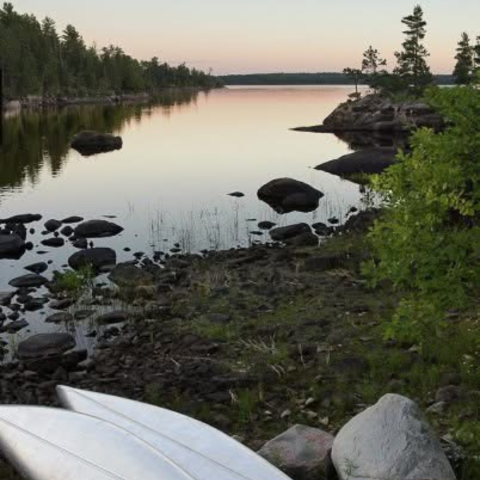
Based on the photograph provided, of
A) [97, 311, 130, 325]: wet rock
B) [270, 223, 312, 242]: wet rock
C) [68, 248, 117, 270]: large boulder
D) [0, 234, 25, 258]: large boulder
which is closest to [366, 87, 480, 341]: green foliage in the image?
[97, 311, 130, 325]: wet rock

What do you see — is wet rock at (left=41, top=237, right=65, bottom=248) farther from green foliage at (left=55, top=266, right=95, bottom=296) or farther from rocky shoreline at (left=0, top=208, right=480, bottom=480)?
green foliage at (left=55, top=266, right=95, bottom=296)

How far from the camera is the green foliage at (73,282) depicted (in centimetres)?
1672

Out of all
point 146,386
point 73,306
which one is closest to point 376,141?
point 73,306

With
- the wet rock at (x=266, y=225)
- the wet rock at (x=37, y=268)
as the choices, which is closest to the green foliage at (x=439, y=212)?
the wet rock at (x=37, y=268)

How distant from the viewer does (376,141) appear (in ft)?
212

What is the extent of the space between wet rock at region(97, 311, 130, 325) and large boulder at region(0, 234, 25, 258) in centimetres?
796

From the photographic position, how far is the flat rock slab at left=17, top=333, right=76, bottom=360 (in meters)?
12.6

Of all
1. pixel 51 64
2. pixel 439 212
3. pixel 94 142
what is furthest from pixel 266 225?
pixel 51 64

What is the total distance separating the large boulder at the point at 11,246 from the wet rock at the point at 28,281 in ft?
11.1

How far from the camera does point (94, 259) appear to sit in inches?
780

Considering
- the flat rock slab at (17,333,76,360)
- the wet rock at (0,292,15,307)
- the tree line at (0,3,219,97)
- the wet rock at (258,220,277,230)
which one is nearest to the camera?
the flat rock slab at (17,333,76,360)

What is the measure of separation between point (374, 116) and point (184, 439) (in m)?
77.6

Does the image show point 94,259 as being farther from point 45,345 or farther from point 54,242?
point 45,345

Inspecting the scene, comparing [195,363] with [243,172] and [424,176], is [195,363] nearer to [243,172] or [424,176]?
[424,176]
